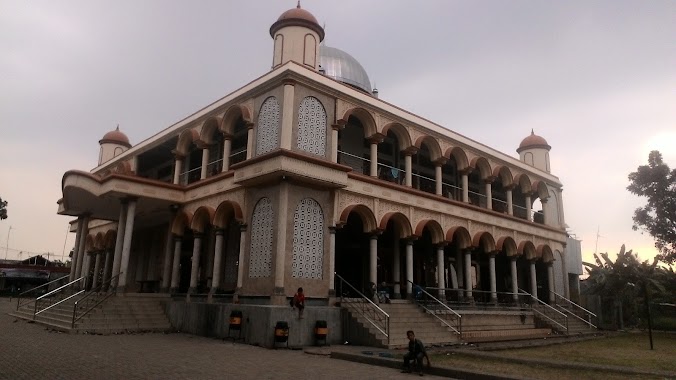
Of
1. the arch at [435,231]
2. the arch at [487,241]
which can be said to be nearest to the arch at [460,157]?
the arch at [487,241]

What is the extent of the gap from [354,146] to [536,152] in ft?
52.0

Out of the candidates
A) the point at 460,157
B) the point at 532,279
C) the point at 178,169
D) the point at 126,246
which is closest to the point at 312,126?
the point at 178,169

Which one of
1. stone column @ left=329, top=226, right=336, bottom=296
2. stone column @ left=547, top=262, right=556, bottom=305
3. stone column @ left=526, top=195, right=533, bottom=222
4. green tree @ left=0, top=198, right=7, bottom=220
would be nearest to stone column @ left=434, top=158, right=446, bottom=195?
stone column @ left=329, top=226, right=336, bottom=296

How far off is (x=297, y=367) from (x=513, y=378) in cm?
443

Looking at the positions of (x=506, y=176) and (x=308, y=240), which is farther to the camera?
(x=506, y=176)

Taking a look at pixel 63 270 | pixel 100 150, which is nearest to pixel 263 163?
pixel 100 150

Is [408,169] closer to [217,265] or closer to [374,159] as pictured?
[374,159]

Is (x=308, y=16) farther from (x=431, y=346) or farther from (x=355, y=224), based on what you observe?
(x=431, y=346)

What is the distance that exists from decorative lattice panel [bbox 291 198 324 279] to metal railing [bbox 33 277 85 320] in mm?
8895

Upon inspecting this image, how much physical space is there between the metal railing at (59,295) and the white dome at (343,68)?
1724cm

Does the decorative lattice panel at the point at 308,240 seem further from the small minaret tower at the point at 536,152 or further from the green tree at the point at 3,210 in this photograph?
the green tree at the point at 3,210

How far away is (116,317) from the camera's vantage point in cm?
1712

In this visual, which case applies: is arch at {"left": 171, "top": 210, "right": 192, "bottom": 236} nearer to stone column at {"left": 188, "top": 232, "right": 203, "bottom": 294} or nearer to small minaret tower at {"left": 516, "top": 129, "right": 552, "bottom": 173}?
stone column at {"left": 188, "top": 232, "right": 203, "bottom": 294}

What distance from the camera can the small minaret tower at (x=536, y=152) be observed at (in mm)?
31375
